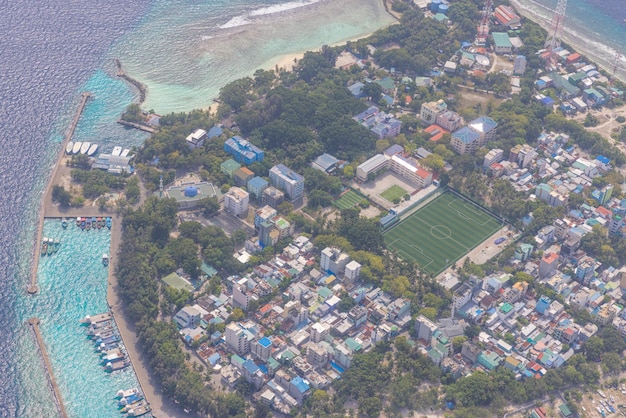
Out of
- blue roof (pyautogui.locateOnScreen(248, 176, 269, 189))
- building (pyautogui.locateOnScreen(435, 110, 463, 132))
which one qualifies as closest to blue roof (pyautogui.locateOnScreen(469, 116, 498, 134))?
building (pyautogui.locateOnScreen(435, 110, 463, 132))

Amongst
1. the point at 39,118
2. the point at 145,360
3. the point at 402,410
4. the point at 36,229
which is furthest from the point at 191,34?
the point at 402,410

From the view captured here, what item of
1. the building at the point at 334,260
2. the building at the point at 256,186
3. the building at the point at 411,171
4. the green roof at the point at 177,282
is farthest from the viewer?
the building at the point at 411,171

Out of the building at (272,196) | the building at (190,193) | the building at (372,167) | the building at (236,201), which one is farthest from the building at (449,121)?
the building at (190,193)

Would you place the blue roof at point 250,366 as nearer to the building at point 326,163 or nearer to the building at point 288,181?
the building at point 288,181

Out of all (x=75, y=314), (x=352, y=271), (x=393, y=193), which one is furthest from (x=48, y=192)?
(x=393, y=193)

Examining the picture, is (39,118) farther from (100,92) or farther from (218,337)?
(218,337)

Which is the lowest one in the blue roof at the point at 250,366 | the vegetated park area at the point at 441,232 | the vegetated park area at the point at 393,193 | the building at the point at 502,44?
the vegetated park area at the point at 441,232
